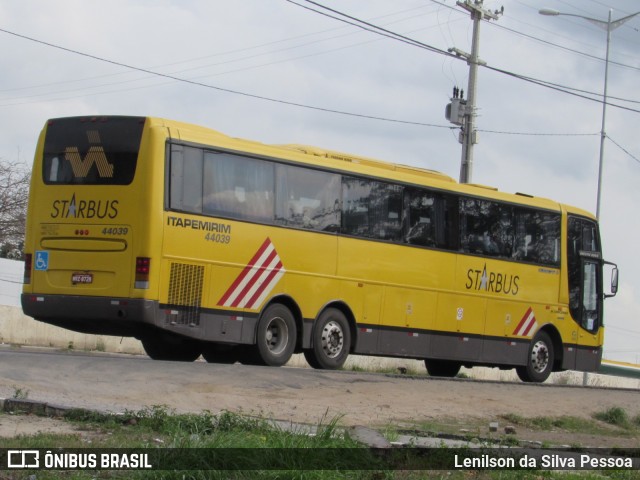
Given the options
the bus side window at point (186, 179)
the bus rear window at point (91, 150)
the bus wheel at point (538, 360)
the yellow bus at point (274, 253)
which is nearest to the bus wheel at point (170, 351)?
the yellow bus at point (274, 253)

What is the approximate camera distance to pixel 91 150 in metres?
16.9

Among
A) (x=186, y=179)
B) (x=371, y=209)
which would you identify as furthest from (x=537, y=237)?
(x=186, y=179)

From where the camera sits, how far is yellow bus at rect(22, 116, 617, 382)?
1638 cm

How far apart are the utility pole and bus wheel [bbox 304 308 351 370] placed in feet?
54.1

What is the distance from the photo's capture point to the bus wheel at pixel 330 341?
742 inches

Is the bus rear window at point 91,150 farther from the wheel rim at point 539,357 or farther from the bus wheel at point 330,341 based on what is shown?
the wheel rim at point 539,357

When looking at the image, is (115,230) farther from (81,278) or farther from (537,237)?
(537,237)

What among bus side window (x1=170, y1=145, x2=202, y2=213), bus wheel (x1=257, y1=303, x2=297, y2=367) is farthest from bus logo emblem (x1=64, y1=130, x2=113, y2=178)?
bus wheel (x1=257, y1=303, x2=297, y2=367)

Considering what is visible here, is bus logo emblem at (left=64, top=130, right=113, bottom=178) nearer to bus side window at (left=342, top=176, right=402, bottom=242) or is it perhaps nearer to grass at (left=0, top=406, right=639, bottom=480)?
bus side window at (left=342, top=176, right=402, bottom=242)

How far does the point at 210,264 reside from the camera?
670 inches

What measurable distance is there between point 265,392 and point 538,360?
459 inches

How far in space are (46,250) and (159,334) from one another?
209 centimetres

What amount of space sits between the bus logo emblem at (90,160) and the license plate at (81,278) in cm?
143

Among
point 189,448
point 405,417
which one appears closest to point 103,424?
point 189,448
